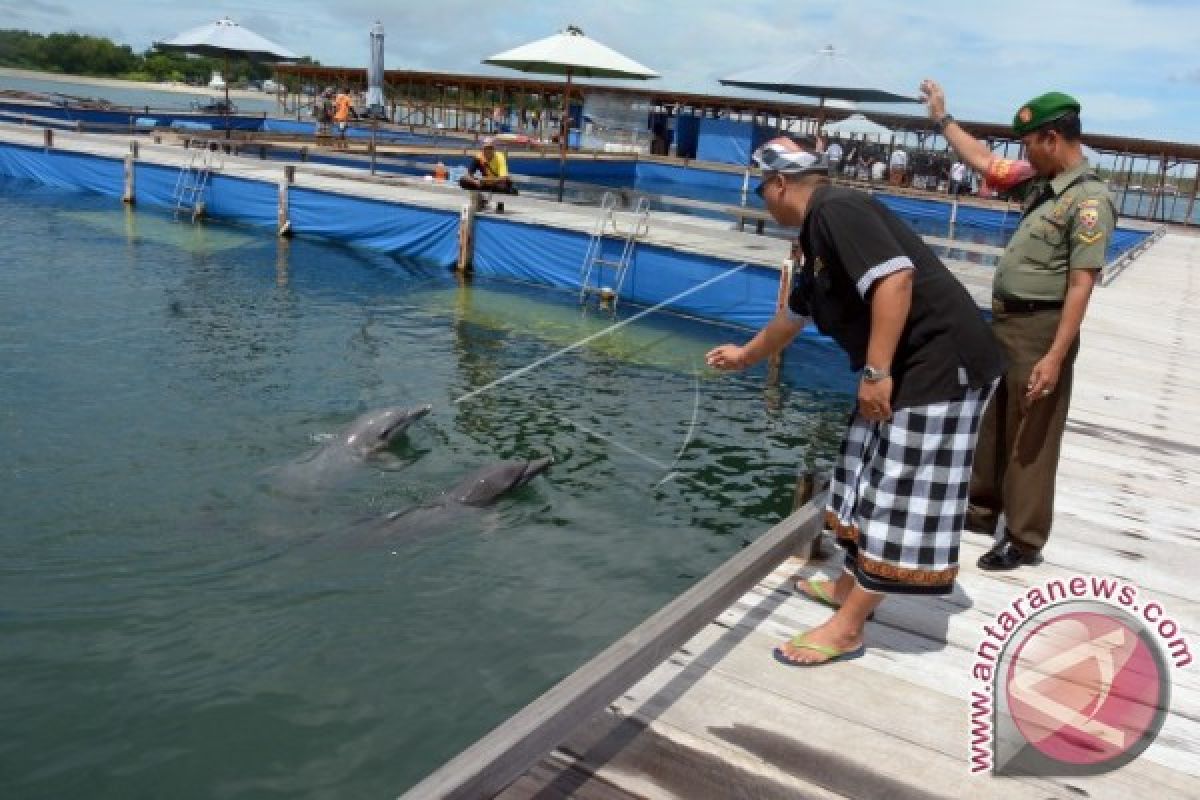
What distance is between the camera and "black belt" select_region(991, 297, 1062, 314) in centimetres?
405

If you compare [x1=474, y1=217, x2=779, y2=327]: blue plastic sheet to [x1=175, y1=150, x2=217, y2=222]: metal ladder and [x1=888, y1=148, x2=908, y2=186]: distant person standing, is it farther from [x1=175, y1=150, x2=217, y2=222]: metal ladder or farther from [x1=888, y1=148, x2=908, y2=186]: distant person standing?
[x1=888, y1=148, x2=908, y2=186]: distant person standing

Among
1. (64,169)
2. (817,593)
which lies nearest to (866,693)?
(817,593)

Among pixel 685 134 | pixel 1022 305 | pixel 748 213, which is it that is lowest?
pixel 1022 305

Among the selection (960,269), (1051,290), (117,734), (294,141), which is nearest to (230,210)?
(294,141)

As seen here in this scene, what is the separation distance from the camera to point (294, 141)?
27.6 m

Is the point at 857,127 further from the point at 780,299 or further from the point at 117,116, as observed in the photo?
the point at 117,116

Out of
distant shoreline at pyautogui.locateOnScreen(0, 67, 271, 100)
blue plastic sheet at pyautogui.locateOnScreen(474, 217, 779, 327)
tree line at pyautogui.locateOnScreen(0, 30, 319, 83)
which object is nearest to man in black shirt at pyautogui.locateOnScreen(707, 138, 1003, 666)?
blue plastic sheet at pyautogui.locateOnScreen(474, 217, 779, 327)

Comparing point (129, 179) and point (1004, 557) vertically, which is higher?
point (129, 179)

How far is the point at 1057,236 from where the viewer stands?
396 cm

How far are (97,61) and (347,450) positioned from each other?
113 m

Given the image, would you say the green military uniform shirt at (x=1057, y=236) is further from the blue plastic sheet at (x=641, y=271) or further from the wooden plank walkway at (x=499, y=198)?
the blue plastic sheet at (x=641, y=271)

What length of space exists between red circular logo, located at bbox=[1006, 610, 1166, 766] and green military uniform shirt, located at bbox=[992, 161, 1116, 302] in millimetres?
1340

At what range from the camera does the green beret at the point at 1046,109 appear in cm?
380

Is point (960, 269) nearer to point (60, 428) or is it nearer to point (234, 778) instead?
point (60, 428)
